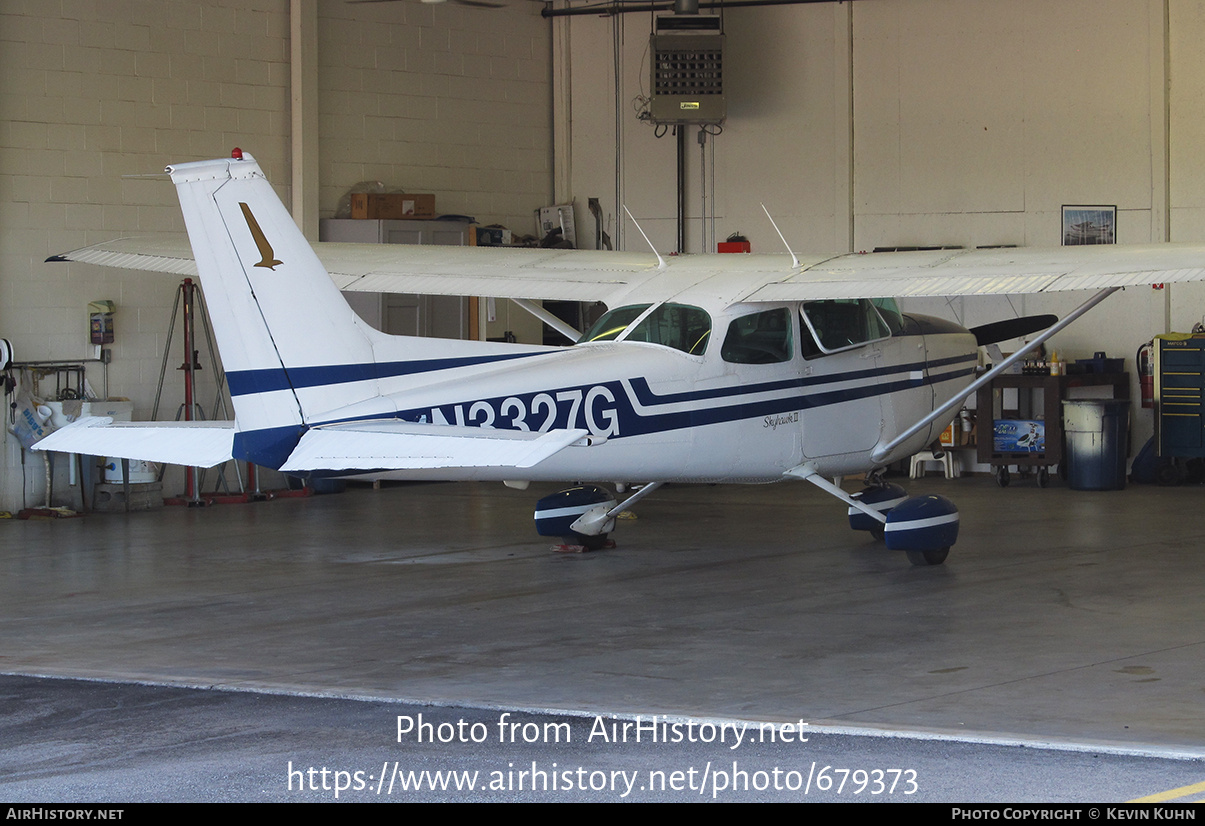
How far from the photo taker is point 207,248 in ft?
24.6

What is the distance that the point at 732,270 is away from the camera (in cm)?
1016

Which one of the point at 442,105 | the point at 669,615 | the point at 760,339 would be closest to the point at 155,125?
the point at 442,105

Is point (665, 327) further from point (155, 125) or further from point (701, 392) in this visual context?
point (155, 125)

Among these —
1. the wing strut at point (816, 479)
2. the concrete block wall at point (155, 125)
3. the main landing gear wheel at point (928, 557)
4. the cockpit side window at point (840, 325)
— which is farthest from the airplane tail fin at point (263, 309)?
the concrete block wall at point (155, 125)

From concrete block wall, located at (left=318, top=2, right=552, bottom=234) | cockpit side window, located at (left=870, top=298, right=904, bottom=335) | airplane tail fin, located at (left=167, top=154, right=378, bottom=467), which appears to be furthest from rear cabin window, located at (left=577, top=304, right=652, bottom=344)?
concrete block wall, located at (left=318, top=2, right=552, bottom=234)

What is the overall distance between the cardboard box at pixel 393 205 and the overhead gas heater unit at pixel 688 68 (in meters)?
2.81

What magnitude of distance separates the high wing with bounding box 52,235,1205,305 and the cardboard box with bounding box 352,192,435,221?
12.8 feet

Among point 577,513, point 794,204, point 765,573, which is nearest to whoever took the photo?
point 765,573

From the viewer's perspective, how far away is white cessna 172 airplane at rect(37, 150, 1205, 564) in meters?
7.50

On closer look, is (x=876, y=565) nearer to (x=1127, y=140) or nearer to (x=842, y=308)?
(x=842, y=308)

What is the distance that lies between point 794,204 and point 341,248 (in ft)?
23.8

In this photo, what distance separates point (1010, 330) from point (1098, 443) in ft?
11.8

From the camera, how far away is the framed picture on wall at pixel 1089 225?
16047mm

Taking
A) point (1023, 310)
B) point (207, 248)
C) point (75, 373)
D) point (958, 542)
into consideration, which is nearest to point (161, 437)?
point (207, 248)
